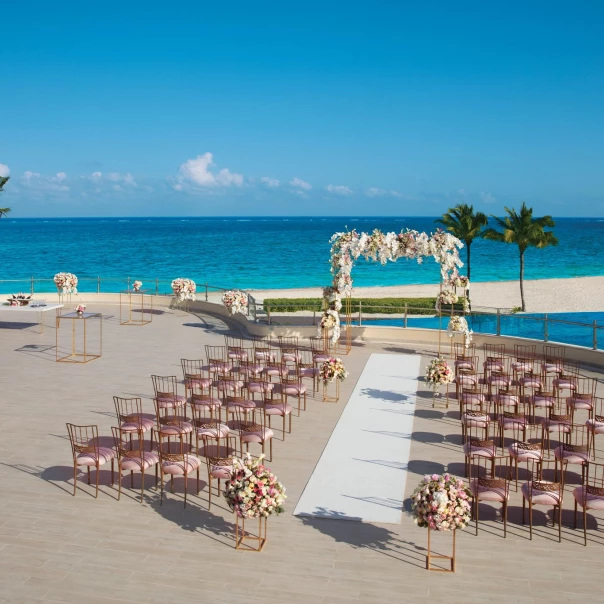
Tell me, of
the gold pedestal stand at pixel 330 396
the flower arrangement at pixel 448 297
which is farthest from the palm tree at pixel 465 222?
the gold pedestal stand at pixel 330 396

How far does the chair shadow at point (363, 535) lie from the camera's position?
959cm

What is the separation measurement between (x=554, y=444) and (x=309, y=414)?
543 cm

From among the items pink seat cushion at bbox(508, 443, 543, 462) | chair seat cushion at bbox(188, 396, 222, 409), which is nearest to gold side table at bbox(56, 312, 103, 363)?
chair seat cushion at bbox(188, 396, 222, 409)

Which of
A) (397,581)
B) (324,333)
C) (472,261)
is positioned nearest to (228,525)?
(397,581)

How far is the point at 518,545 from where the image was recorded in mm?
9789

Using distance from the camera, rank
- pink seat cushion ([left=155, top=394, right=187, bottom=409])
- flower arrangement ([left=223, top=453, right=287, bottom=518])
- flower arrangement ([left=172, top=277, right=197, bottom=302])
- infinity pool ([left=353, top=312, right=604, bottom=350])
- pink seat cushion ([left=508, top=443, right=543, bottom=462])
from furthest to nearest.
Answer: flower arrangement ([left=172, top=277, right=197, bottom=302]) < infinity pool ([left=353, top=312, right=604, bottom=350]) < pink seat cushion ([left=155, top=394, right=187, bottom=409]) < pink seat cushion ([left=508, top=443, right=543, bottom=462]) < flower arrangement ([left=223, top=453, right=287, bottom=518])

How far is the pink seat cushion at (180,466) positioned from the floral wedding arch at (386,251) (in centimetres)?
1026

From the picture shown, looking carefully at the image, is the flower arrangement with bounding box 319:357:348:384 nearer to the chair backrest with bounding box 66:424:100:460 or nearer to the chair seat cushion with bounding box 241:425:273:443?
the chair seat cushion with bounding box 241:425:273:443

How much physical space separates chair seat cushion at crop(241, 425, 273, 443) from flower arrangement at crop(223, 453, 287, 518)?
340cm

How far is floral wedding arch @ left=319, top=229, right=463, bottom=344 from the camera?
2078cm

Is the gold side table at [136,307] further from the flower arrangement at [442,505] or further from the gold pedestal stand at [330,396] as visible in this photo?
the flower arrangement at [442,505]

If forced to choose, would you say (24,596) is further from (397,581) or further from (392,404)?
(392,404)

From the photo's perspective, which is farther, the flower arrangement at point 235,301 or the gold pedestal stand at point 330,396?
the flower arrangement at point 235,301

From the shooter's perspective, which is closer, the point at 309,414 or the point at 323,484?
the point at 323,484
